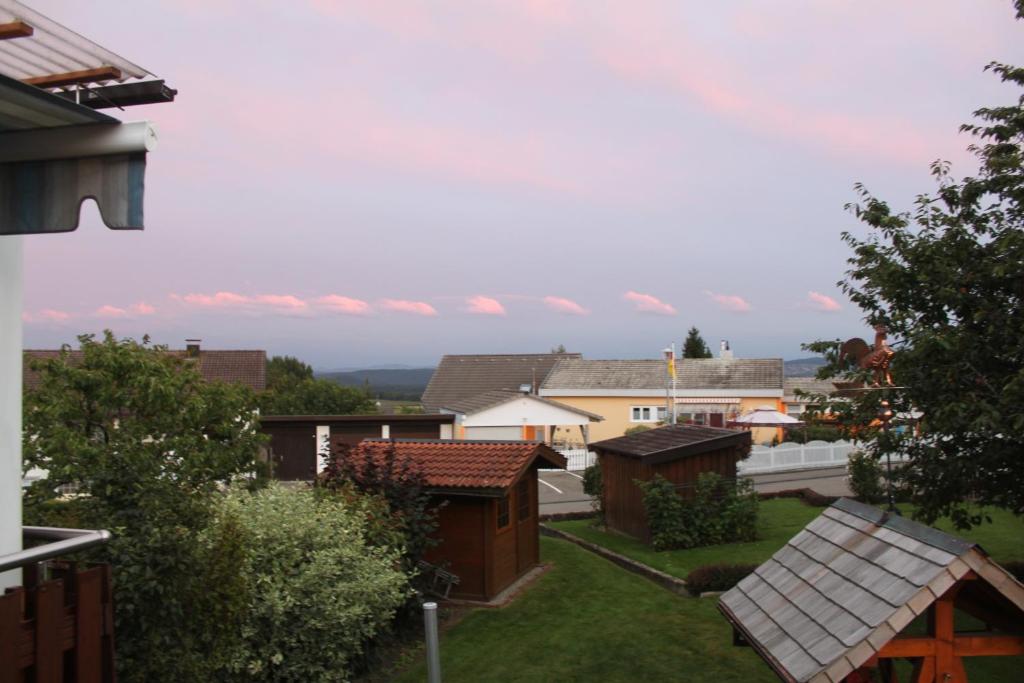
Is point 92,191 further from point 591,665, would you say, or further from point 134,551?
point 591,665

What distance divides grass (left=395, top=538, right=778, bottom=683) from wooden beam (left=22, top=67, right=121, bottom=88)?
9547 millimetres

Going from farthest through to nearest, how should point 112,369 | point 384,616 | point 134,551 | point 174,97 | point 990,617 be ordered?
point 112,369 < point 384,616 < point 134,551 < point 990,617 < point 174,97

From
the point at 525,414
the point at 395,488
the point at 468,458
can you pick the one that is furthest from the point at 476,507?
the point at 525,414

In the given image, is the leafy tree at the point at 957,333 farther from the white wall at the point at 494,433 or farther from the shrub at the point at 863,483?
the white wall at the point at 494,433

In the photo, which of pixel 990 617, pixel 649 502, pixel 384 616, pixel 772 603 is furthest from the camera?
pixel 649 502

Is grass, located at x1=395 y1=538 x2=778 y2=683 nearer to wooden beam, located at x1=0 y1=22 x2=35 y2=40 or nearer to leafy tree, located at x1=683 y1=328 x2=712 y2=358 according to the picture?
wooden beam, located at x1=0 y1=22 x2=35 y2=40

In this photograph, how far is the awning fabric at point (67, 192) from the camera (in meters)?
3.85

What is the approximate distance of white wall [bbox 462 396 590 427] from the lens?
137 feet

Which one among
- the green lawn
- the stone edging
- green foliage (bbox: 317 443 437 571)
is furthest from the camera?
the green lawn

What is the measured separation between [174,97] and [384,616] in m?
8.99

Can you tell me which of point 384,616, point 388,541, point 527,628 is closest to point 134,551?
point 384,616

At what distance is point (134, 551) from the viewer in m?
8.65

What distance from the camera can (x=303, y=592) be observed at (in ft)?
36.7

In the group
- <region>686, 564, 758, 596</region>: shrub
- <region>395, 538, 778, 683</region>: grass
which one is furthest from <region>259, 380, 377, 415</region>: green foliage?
<region>686, 564, 758, 596</region>: shrub
